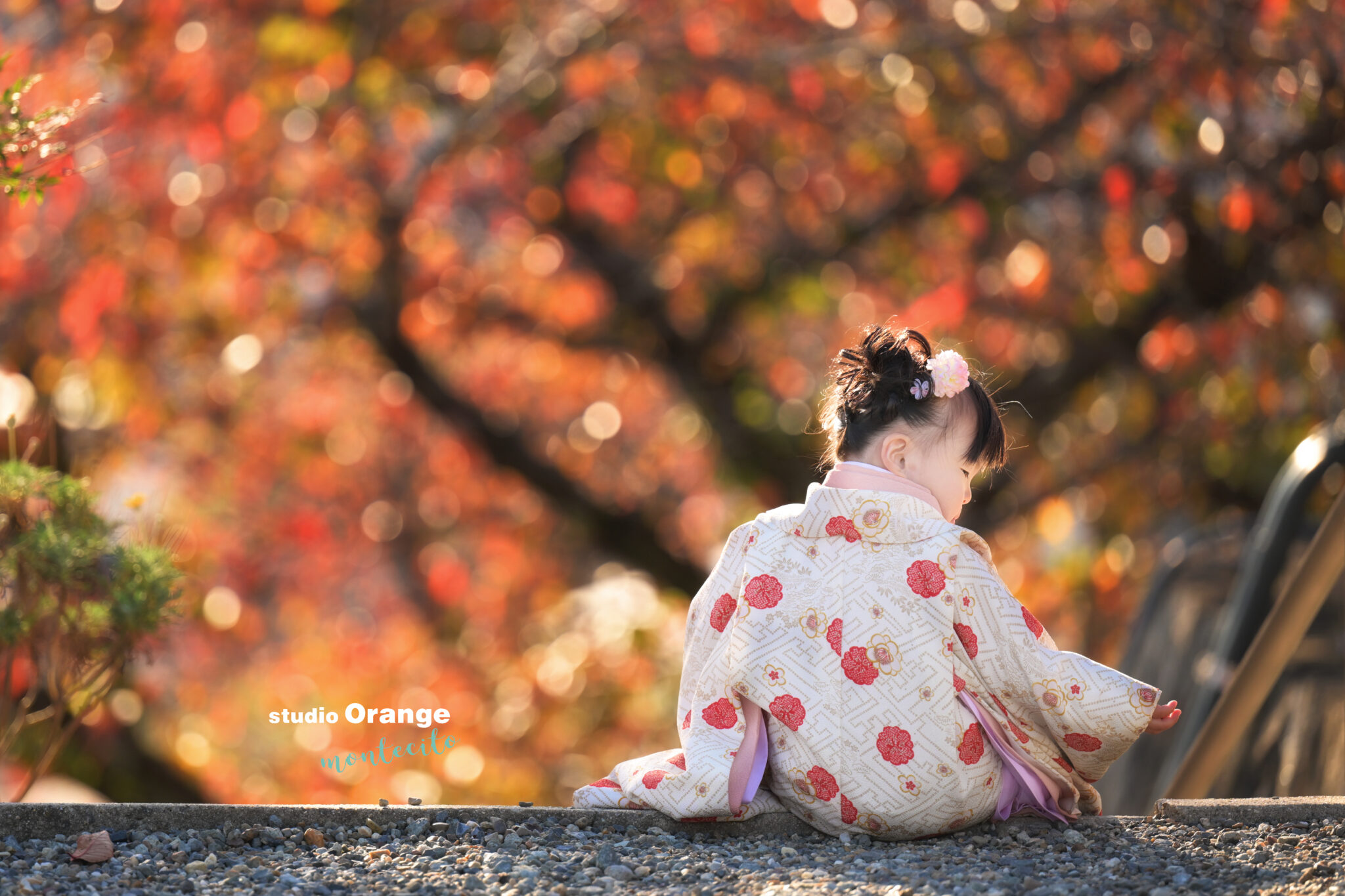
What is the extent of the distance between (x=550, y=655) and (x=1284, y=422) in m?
3.98

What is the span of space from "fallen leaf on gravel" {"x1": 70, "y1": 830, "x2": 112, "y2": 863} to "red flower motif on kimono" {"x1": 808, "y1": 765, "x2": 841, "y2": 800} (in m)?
1.17

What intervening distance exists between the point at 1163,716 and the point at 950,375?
0.69 m

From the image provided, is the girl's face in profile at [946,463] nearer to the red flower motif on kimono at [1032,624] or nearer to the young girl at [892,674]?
the young girl at [892,674]

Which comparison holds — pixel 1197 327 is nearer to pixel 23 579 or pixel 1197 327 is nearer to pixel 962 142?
pixel 962 142

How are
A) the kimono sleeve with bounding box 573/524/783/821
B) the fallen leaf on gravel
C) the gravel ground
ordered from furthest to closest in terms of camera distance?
the kimono sleeve with bounding box 573/524/783/821 → the fallen leaf on gravel → the gravel ground

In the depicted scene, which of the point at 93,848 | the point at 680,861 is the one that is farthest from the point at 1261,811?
the point at 93,848

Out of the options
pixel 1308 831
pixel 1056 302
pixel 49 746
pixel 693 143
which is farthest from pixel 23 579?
pixel 1056 302

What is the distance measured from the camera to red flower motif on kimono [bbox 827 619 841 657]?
2.21 meters

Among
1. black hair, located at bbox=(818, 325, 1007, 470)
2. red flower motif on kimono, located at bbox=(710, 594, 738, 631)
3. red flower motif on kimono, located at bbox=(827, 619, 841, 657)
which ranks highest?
black hair, located at bbox=(818, 325, 1007, 470)

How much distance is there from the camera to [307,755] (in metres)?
7.34

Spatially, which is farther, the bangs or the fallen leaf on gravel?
the bangs

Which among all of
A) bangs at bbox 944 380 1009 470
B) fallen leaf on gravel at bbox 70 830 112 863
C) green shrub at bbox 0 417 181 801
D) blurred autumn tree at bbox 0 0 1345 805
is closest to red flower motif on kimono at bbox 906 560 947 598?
→ bangs at bbox 944 380 1009 470

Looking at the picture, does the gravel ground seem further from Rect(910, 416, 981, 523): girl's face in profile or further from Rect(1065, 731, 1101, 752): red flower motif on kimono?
Rect(910, 416, 981, 523): girl's face in profile

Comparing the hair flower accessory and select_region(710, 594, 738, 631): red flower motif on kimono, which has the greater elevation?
the hair flower accessory
